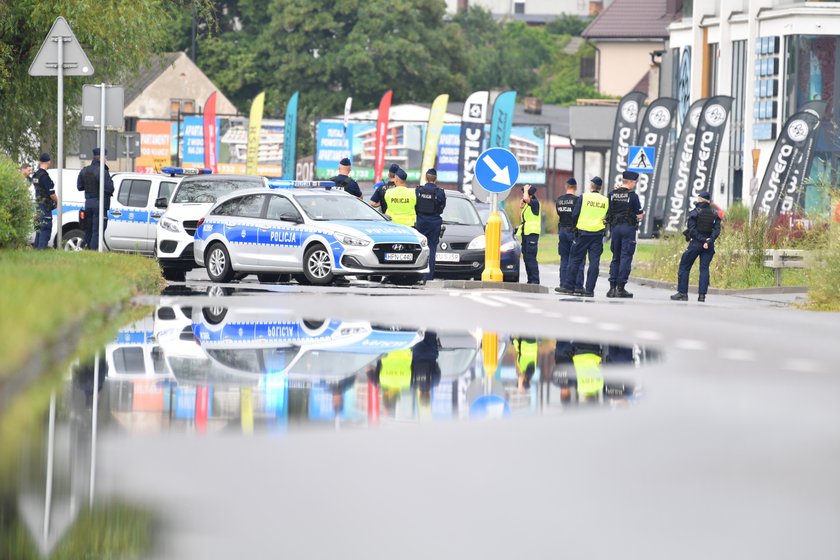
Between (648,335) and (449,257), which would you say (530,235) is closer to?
(449,257)

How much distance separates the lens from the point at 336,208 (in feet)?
82.0

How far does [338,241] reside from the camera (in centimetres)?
2367

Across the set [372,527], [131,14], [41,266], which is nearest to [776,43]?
[131,14]

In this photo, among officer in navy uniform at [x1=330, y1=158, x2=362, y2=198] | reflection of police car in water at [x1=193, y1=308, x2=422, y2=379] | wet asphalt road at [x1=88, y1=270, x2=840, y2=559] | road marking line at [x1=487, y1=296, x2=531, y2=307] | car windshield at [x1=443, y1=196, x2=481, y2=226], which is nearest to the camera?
wet asphalt road at [x1=88, y1=270, x2=840, y2=559]

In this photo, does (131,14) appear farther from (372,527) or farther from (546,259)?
(372,527)

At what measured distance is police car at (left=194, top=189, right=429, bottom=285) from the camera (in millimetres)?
23656

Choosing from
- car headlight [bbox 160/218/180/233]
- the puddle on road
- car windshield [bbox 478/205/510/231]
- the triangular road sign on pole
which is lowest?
the puddle on road

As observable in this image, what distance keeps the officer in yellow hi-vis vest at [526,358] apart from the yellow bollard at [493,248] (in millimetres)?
10230

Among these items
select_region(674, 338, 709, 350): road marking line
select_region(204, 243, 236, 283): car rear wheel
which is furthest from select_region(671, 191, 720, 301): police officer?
select_region(674, 338, 709, 350): road marking line

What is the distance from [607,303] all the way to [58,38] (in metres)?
7.41

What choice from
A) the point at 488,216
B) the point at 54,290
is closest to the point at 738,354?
the point at 54,290

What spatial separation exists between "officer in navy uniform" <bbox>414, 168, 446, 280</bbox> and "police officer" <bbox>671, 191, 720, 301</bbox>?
3571 mm

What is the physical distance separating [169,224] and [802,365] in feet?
52.6

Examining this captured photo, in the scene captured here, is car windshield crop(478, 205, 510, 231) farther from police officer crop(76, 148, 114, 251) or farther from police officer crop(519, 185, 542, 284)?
police officer crop(76, 148, 114, 251)
